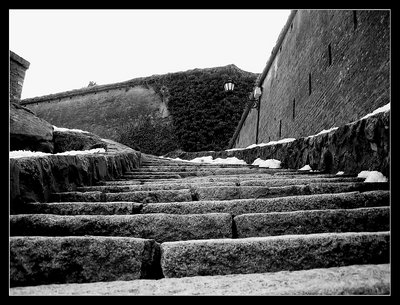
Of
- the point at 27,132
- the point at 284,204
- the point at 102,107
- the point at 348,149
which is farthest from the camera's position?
the point at 102,107

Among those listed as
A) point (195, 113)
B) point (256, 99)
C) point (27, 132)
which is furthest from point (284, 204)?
point (195, 113)

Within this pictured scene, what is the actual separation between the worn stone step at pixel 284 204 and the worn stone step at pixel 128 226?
298 millimetres

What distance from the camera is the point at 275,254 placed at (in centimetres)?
Result: 140

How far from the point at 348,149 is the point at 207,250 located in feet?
7.52

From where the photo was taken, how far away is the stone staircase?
120cm

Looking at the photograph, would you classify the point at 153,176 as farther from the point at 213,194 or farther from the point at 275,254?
the point at 275,254

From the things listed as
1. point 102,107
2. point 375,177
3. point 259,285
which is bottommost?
point 259,285

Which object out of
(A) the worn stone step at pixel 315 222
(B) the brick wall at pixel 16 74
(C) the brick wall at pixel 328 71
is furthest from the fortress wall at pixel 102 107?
(A) the worn stone step at pixel 315 222

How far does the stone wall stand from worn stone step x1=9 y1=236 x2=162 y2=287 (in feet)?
6.84

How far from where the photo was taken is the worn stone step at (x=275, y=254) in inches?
53.0

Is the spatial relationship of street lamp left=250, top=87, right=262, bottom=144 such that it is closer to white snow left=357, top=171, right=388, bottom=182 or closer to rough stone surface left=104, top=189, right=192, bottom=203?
white snow left=357, top=171, right=388, bottom=182

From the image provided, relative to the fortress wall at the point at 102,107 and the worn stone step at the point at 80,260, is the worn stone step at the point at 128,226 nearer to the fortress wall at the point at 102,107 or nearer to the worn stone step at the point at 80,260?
the worn stone step at the point at 80,260
